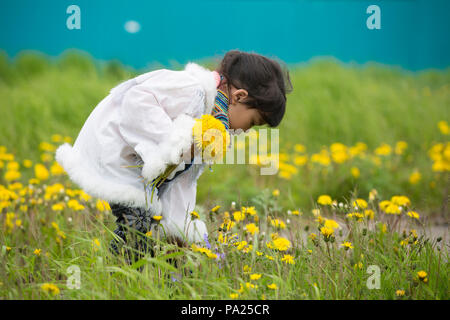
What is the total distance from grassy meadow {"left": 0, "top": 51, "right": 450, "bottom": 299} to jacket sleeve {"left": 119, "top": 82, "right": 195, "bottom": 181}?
306 mm

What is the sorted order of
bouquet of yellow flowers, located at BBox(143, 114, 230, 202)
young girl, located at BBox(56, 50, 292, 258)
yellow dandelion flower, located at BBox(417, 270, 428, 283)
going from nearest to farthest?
yellow dandelion flower, located at BBox(417, 270, 428, 283), bouquet of yellow flowers, located at BBox(143, 114, 230, 202), young girl, located at BBox(56, 50, 292, 258)

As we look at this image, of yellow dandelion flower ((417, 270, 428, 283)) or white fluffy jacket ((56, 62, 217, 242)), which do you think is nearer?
yellow dandelion flower ((417, 270, 428, 283))

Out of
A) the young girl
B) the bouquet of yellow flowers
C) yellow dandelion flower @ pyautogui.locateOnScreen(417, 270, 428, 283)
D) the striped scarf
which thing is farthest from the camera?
the striped scarf

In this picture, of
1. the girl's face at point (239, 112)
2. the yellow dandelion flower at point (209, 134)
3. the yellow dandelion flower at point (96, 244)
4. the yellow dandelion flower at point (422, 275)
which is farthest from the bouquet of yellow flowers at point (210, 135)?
the yellow dandelion flower at point (422, 275)

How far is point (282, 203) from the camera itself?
3.78 metres

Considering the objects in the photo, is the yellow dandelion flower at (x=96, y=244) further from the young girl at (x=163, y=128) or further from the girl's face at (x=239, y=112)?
the girl's face at (x=239, y=112)

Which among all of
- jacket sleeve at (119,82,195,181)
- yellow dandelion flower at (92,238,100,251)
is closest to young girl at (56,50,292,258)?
jacket sleeve at (119,82,195,181)

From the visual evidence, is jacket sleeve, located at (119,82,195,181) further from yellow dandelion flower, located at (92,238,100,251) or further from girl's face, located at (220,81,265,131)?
yellow dandelion flower, located at (92,238,100,251)

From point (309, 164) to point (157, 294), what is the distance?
118 inches

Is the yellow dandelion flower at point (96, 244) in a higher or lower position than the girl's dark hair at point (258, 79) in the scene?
lower

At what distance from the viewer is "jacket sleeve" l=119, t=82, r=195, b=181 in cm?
189

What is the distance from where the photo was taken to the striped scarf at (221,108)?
2182 millimetres

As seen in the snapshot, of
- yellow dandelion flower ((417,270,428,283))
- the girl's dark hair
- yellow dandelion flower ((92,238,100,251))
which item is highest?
the girl's dark hair

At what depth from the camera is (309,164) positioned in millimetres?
4402
